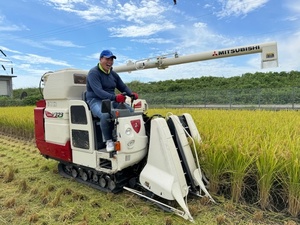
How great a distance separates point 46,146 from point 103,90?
1742 mm

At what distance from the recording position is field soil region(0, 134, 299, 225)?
277 cm

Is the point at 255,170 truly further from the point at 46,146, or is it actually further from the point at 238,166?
the point at 46,146

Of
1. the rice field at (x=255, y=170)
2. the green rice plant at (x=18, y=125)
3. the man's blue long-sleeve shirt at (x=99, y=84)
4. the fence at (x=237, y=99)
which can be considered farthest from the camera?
the fence at (x=237, y=99)

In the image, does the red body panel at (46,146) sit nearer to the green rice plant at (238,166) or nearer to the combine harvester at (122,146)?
the combine harvester at (122,146)

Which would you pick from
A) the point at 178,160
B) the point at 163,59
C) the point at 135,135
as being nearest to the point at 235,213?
the point at 178,160

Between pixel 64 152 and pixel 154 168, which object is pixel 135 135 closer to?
pixel 154 168

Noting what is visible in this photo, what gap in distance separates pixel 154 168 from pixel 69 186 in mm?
1624

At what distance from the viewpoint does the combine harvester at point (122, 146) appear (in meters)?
3.03

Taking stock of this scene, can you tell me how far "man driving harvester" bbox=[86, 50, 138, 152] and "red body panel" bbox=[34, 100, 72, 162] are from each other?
3.10ft

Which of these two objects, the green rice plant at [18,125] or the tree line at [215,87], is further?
the tree line at [215,87]

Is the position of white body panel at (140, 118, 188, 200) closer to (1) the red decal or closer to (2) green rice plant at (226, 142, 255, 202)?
(1) the red decal

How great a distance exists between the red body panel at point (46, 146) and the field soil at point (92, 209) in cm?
45

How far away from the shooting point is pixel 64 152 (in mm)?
4039

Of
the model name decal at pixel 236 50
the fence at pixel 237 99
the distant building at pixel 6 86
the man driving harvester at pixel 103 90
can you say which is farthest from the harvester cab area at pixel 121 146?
the distant building at pixel 6 86
